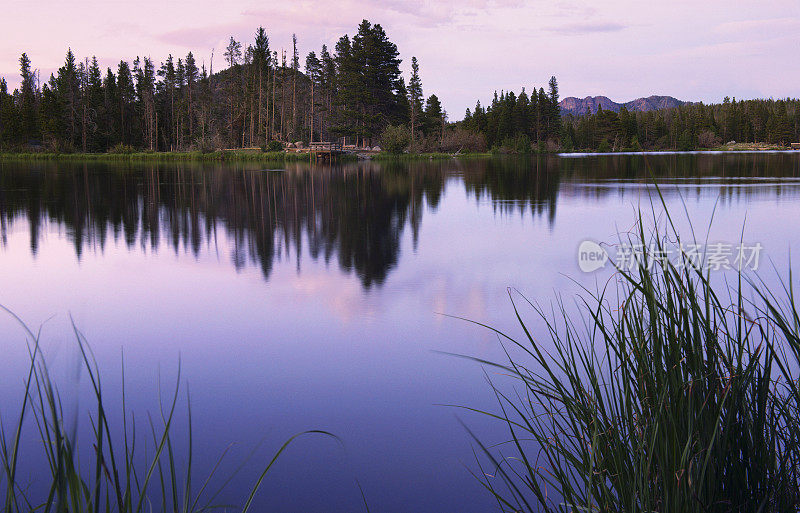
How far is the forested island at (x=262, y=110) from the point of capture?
61.6 m

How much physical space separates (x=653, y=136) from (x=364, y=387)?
121378 mm

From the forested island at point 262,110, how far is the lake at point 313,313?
41353 mm

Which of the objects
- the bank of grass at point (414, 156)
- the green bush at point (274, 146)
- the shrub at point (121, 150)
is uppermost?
the shrub at point (121, 150)

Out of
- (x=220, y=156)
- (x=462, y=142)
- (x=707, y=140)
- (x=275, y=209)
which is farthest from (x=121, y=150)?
(x=707, y=140)

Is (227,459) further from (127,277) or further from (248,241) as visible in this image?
(248,241)

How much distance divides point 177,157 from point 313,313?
56.6m

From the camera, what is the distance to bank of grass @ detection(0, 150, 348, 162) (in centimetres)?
5225

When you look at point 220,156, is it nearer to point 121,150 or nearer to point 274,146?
point 274,146

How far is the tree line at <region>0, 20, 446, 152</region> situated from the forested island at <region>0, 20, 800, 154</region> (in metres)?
0.13

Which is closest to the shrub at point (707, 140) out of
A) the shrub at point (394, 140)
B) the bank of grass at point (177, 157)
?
the shrub at point (394, 140)

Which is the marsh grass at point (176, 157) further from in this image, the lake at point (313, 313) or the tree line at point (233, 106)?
the lake at point (313, 313)

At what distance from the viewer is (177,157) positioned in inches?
2341

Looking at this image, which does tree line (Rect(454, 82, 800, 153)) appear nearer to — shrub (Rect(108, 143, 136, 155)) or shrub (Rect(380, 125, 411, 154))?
shrub (Rect(380, 125, 411, 154))

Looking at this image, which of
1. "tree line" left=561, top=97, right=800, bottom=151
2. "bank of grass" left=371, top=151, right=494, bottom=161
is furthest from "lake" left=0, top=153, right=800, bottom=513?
"tree line" left=561, top=97, right=800, bottom=151
